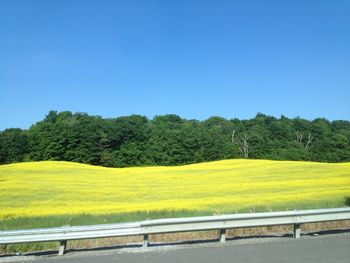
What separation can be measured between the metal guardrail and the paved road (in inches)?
13.4

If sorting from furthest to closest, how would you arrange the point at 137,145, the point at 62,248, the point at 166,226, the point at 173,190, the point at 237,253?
1. the point at 137,145
2. the point at 173,190
3. the point at 166,226
4. the point at 62,248
5. the point at 237,253

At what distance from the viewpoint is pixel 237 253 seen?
7730mm

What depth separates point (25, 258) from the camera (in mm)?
7812

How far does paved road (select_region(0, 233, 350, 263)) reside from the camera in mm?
7230

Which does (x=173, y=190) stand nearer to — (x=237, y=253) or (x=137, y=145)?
(x=237, y=253)

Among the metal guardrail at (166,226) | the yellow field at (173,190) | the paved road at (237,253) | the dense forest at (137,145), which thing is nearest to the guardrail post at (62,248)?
the metal guardrail at (166,226)

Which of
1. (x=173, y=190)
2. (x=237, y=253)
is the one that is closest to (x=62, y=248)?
(x=237, y=253)

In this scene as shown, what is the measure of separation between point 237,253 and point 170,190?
17340 mm

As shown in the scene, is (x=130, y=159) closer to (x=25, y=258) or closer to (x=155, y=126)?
(x=155, y=126)

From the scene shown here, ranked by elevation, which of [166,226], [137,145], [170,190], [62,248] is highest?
[137,145]

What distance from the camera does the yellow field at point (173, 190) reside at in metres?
17.5

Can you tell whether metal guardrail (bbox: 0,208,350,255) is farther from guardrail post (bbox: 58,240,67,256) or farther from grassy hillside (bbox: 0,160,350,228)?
grassy hillside (bbox: 0,160,350,228)

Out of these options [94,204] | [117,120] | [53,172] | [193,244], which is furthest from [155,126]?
[193,244]

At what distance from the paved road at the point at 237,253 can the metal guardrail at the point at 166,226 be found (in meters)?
0.34
